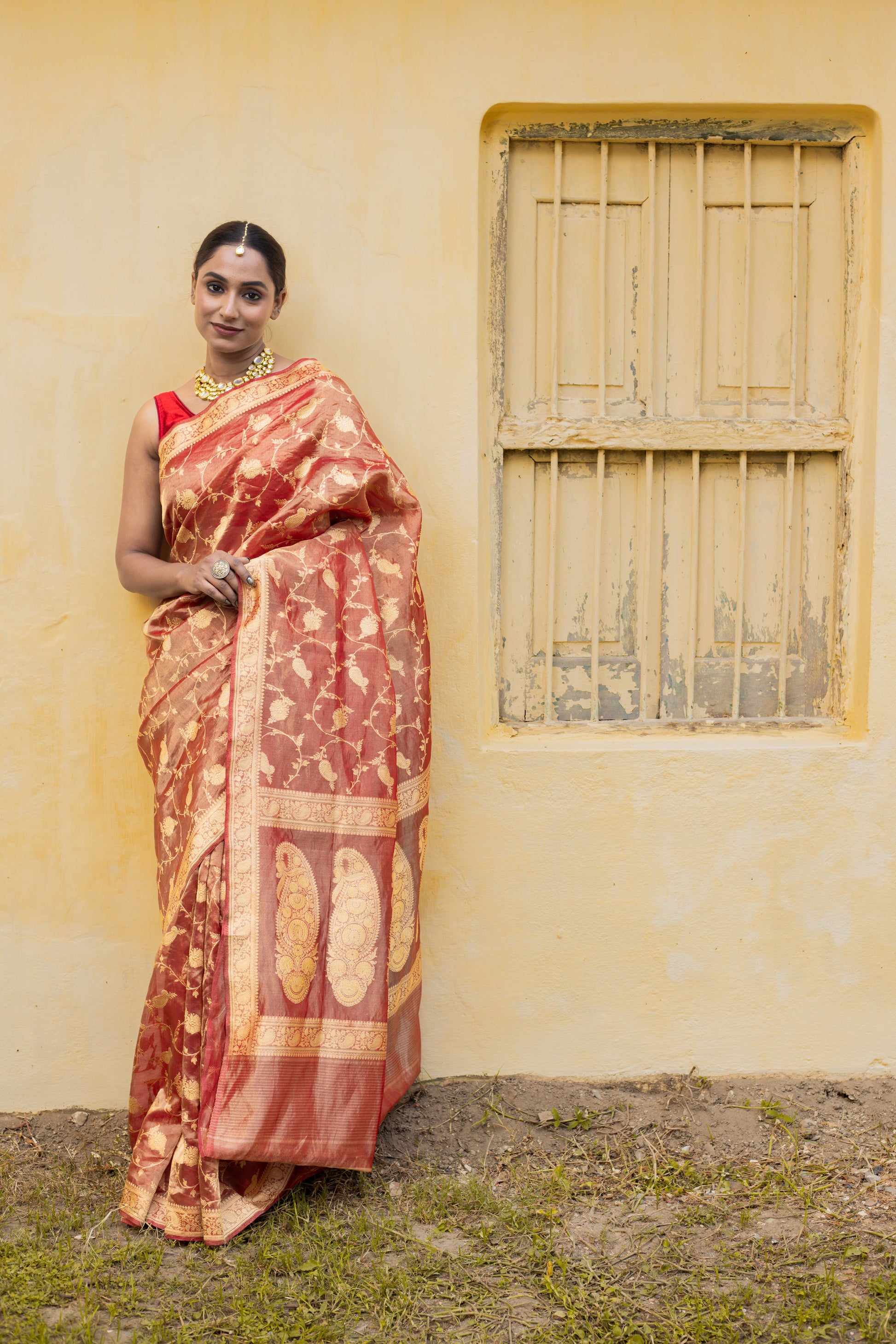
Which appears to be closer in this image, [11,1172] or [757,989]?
[11,1172]

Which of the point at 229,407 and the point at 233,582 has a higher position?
the point at 229,407

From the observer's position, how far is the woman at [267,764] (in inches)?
93.9

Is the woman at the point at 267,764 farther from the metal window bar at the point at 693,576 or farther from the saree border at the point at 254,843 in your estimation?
the metal window bar at the point at 693,576

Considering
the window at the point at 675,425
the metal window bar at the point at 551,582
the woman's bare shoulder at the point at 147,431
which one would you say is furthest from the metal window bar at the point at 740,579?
the woman's bare shoulder at the point at 147,431

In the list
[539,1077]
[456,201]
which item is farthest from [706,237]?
[539,1077]

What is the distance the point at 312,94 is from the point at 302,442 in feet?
3.21

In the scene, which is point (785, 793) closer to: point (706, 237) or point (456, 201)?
point (706, 237)

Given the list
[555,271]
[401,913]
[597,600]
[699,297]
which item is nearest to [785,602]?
[597,600]

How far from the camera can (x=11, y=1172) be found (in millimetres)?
2699

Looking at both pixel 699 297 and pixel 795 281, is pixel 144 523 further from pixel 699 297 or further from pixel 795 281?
pixel 795 281

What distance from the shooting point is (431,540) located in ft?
9.46

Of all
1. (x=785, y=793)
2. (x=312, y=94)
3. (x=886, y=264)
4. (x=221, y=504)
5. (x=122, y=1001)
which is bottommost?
(x=122, y=1001)

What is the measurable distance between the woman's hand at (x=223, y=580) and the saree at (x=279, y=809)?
26 millimetres

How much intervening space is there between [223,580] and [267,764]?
44cm
